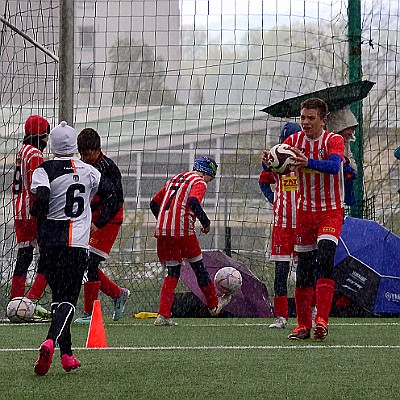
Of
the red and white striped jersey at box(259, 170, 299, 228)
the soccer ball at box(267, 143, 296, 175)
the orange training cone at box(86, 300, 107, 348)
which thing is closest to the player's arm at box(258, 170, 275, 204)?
the red and white striped jersey at box(259, 170, 299, 228)

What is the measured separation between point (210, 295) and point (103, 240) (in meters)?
1.28

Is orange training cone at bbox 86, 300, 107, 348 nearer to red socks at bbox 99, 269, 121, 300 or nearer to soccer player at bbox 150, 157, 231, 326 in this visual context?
soccer player at bbox 150, 157, 231, 326

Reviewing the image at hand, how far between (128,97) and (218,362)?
7012mm

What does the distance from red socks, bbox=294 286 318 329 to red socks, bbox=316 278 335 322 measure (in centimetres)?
20

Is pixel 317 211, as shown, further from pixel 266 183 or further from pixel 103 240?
pixel 103 240

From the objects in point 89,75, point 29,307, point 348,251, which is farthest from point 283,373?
point 89,75

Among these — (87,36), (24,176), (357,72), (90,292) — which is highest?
(87,36)

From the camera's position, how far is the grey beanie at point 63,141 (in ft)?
18.4

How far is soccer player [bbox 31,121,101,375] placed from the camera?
17.5ft

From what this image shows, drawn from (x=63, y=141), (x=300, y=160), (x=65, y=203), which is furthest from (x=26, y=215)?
(x=65, y=203)

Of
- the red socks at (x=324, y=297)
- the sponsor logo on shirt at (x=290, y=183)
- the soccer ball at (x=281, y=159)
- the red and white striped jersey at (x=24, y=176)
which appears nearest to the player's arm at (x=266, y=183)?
the sponsor logo on shirt at (x=290, y=183)

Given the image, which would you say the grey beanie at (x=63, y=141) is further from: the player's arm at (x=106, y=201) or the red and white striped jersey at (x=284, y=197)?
the red and white striped jersey at (x=284, y=197)

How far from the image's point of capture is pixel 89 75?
12.0 m

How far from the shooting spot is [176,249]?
9352 millimetres
